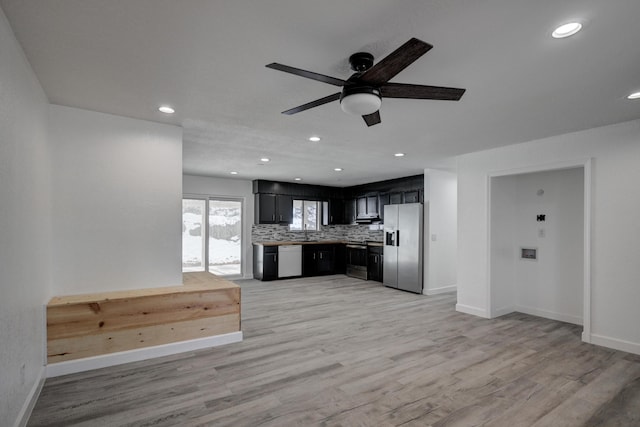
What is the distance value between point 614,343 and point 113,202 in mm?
5561

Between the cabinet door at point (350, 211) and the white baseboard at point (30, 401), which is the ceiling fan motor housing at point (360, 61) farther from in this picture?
the cabinet door at point (350, 211)

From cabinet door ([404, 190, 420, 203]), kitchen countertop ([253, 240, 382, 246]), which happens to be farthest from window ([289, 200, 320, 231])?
cabinet door ([404, 190, 420, 203])

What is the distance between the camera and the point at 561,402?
2500mm

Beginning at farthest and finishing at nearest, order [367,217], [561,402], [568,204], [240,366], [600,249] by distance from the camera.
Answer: [367,217], [568,204], [600,249], [240,366], [561,402]

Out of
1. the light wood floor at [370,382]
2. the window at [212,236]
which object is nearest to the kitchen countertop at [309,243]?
the window at [212,236]

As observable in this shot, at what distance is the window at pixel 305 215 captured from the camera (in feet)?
28.5

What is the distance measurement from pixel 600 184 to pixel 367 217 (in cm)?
510

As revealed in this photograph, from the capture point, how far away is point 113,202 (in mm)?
3279

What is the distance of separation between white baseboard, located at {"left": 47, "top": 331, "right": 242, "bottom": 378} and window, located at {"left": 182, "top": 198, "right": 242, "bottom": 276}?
418 centimetres

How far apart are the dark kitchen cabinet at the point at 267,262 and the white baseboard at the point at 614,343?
5.79 metres

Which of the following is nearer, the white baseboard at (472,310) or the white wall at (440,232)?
the white baseboard at (472,310)

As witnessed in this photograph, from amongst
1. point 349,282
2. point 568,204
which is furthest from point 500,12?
point 349,282

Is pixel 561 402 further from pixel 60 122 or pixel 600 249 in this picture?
pixel 60 122

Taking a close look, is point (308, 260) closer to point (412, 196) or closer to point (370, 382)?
point (412, 196)
